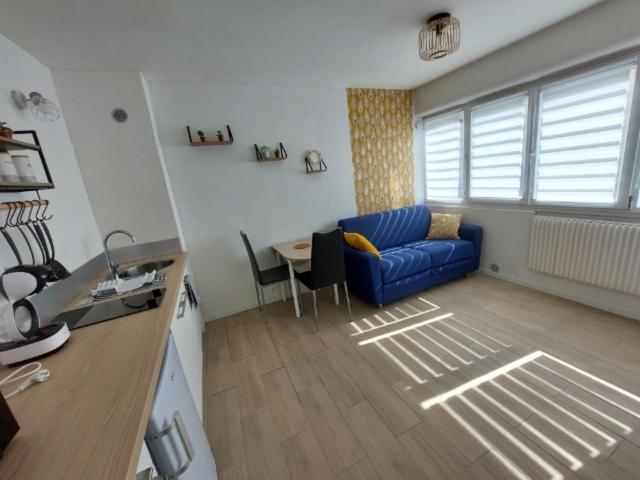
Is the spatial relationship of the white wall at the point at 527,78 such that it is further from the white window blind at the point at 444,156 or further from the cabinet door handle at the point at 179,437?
the cabinet door handle at the point at 179,437

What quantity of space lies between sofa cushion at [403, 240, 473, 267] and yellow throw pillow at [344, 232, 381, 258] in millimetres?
630

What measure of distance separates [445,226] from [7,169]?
12.2 feet

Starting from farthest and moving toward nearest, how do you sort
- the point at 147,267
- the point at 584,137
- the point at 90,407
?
the point at 584,137 → the point at 147,267 → the point at 90,407

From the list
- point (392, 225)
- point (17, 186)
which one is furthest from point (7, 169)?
point (392, 225)

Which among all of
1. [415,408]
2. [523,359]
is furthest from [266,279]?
[523,359]

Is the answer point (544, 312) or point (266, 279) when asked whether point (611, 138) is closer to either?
point (544, 312)

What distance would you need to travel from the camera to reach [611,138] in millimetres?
2158

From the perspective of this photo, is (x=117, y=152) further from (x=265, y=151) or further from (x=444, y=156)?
(x=444, y=156)

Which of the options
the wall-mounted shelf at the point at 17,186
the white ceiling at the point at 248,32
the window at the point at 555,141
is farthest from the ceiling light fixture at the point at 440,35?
the wall-mounted shelf at the point at 17,186

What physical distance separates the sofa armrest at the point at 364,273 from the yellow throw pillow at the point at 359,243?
0.15 ft

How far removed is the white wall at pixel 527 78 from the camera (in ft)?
6.33

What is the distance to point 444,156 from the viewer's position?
360 centimetres

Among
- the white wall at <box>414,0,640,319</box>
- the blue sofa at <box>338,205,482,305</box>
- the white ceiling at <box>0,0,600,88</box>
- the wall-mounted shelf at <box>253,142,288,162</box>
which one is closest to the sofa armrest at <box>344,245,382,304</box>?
the blue sofa at <box>338,205,482,305</box>

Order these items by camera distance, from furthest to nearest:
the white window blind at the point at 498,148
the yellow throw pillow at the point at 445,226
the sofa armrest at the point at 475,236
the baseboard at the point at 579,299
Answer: the yellow throw pillow at the point at 445,226 < the sofa armrest at the point at 475,236 < the white window blind at the point at 498,148 < the baseboard at the point at 579,299
